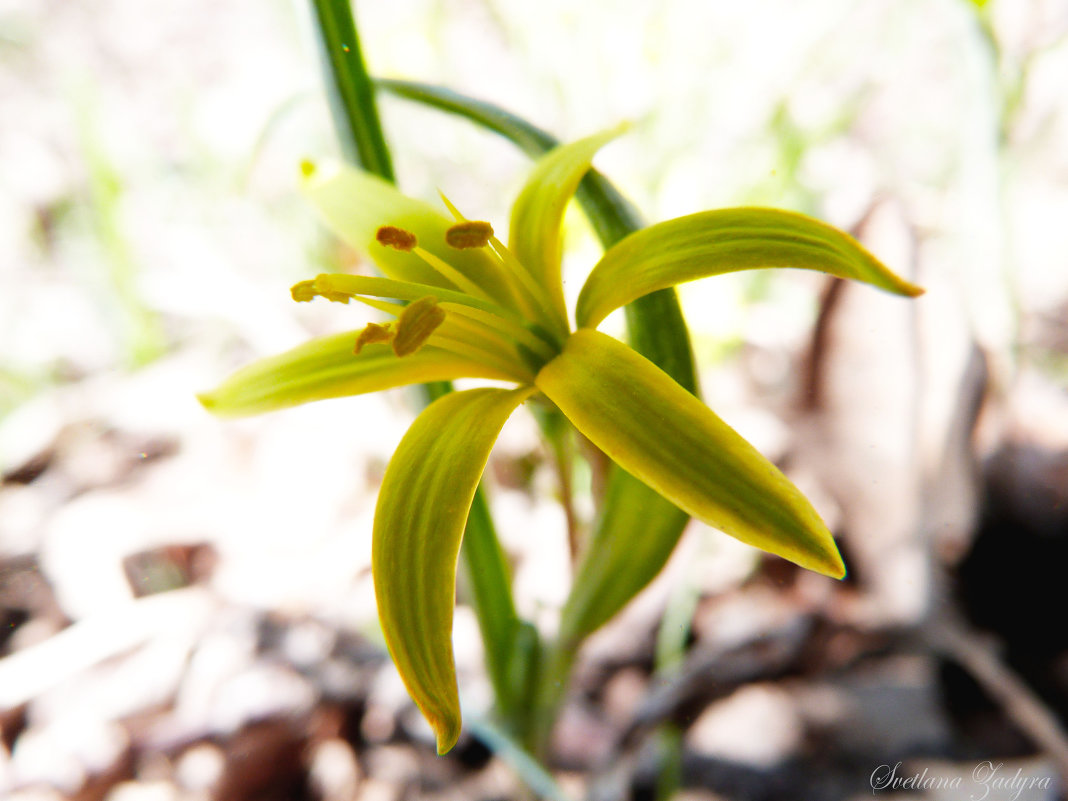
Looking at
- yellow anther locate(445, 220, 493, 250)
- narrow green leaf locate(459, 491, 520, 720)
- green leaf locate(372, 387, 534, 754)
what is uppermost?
yellow anther locate(445, 220, 493, 250)

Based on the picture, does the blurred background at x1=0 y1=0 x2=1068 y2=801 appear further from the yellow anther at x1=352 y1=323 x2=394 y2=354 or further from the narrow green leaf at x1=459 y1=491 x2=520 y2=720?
the yellow anther at x1=352 y1=323 x2=394 y2=354

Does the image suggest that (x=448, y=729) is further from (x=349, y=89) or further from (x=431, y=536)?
(x=349, y=89)

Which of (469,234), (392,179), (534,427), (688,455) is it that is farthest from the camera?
(534,427)

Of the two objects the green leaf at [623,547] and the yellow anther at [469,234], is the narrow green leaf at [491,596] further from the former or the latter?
the yellow anther at [469,234]

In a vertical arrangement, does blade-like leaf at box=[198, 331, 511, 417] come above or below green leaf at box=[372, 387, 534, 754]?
above

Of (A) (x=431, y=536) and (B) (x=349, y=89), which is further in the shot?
(B) (x=349, y=89)

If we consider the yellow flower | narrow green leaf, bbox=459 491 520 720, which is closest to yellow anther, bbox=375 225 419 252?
the yellow flower

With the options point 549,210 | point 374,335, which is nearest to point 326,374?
point 374,335

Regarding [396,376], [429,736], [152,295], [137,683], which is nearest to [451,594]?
[396,376]
